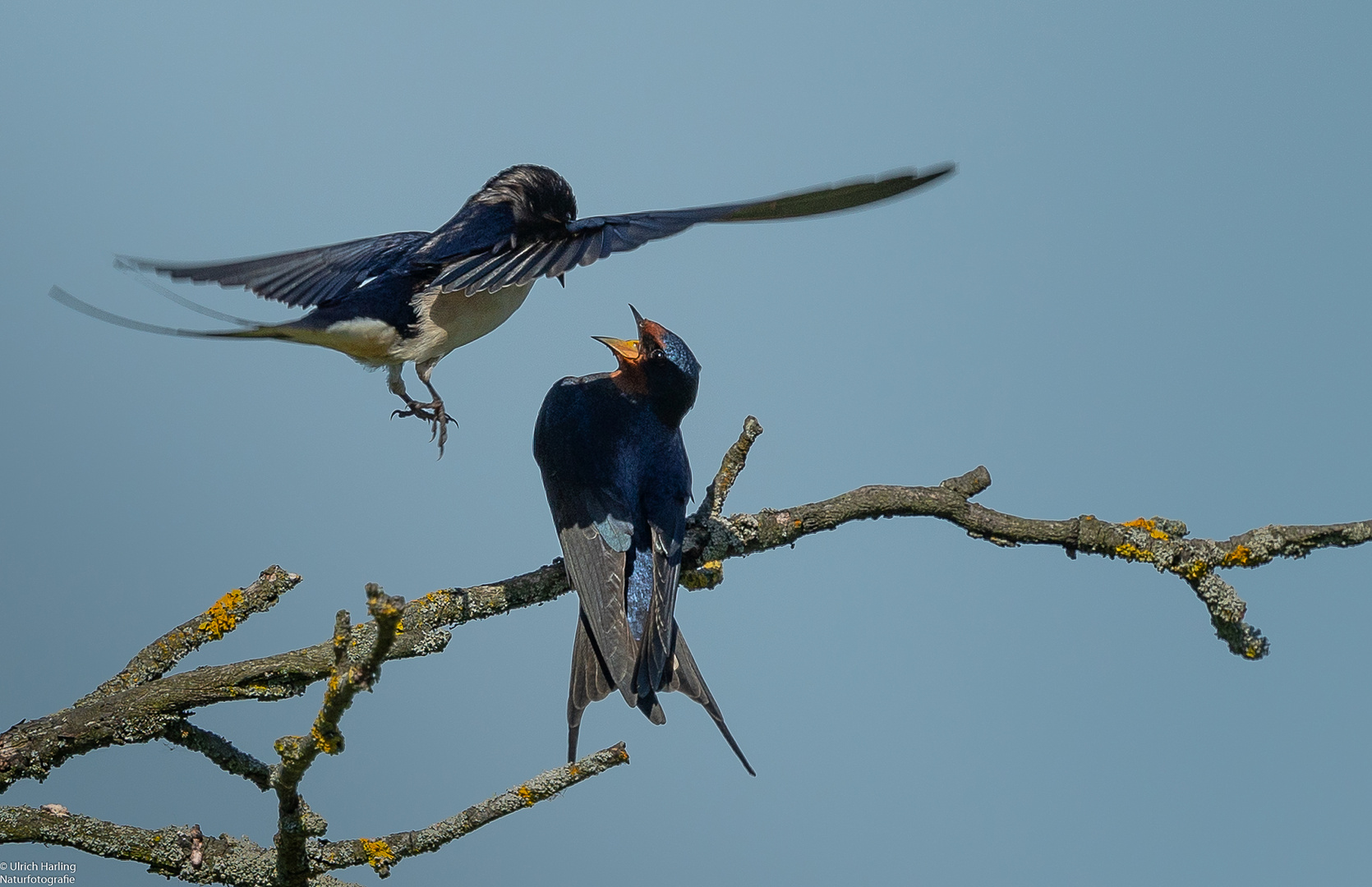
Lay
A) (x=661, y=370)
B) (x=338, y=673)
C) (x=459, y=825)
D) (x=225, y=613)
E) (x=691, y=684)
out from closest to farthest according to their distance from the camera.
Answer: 1. (x=338, y=673)
2. (x=459, y=825)
3. (x=225, y=613)
4. (x=691, y=684)
5. (x=661, y=370)

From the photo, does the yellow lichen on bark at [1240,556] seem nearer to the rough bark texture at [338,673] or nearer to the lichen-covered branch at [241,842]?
the rough bark texture at [338,673]

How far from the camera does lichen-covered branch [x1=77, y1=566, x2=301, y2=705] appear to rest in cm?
236

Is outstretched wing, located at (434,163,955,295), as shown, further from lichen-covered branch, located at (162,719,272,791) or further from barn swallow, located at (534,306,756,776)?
lichen-covered branch, located at (162,719,272,791)

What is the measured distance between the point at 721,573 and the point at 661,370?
0.61 meters

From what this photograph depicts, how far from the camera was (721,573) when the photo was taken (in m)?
3.00

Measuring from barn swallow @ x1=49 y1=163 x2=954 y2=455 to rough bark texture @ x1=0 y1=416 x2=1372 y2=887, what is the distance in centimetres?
65

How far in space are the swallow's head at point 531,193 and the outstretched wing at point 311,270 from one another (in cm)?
26

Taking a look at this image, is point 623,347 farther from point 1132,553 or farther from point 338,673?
point 338,673

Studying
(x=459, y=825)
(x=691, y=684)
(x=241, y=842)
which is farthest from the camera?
(x=691, y=684)

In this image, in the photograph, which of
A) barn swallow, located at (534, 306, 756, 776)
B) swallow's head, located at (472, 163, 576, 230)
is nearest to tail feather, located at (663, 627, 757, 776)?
barn swallow, located at (534, 306, 756, 776)

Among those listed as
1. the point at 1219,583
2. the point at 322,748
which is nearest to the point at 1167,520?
the point at 1219,583

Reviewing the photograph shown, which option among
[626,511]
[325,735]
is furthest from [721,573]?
[325,735]

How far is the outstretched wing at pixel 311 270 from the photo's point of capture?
3195 millimetres

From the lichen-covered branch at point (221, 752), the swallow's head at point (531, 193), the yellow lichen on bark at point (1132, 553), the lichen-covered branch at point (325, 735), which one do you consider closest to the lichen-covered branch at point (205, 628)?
the lichen-covered branch at point (221, 752)
